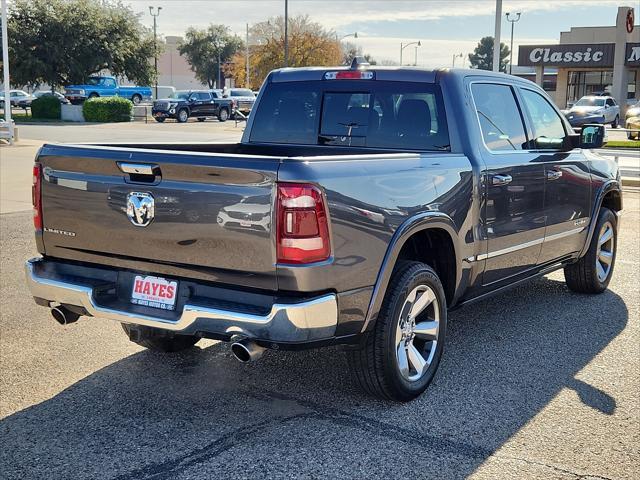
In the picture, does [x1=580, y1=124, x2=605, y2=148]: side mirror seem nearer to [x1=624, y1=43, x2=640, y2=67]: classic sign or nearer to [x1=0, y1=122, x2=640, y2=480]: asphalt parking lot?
[x1=0, y1=122, x2=640, y2=480]: asphalt parking lot

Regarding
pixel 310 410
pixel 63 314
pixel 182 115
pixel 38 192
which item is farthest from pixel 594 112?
pixel 63 314

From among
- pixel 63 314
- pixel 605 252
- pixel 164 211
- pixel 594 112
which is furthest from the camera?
pixel 594 112

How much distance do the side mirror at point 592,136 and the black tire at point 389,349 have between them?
257cm

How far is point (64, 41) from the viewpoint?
54.0 m

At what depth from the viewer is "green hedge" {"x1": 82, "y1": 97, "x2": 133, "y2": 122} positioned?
43281 millimetres

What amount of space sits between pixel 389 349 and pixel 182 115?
4341 centimetres

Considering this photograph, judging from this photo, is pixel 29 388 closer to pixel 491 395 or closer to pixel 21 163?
pixel 491 395

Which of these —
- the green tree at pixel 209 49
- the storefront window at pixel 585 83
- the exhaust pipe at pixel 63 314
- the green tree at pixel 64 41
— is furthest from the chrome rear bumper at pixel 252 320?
the green tree at pixel 209 49

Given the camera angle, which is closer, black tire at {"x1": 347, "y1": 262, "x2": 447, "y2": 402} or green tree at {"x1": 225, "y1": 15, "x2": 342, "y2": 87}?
black tire at {"x1": 347, "y1": 262, "x2": 447, "y2": 402}

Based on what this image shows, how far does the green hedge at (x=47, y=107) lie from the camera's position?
150 ft

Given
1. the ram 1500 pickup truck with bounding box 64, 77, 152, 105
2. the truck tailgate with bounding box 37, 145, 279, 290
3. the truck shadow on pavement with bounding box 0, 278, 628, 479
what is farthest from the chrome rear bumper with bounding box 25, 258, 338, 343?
the ram 1500 pickup truck with bounding box 64, 77, 152, 105

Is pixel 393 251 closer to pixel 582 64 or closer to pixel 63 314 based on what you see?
pixel 63 314

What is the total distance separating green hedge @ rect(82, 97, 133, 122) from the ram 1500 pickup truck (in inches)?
335

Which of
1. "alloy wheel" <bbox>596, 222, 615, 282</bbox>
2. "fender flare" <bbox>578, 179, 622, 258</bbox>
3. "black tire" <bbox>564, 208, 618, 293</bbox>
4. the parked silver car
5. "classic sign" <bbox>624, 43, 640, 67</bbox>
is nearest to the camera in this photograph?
"fender flare" <bbox>578, 179, 622, 258</bbox>
